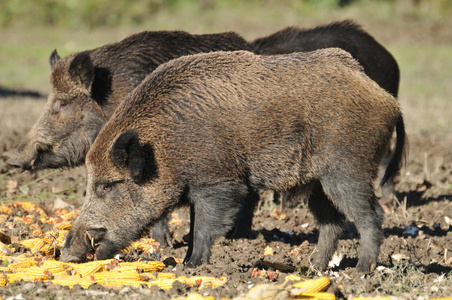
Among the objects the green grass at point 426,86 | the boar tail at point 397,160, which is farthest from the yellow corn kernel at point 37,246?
the green grass at point 426,86

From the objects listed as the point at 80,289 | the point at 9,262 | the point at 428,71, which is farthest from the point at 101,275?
the point at 428,71

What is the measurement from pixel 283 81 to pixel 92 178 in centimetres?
159

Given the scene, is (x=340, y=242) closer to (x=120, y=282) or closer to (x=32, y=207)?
(x=120, y=282)

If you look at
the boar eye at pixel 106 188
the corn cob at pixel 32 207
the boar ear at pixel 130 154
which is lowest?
the corn cob at pixel 32 207

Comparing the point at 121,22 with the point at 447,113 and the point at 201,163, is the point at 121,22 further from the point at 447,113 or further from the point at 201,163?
the point at 201,163

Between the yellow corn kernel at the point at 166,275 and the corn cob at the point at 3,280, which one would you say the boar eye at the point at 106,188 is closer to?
the yellow corn kernel at the point at 166,275

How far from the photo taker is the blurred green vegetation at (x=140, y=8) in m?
23.0

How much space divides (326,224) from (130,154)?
176 cm

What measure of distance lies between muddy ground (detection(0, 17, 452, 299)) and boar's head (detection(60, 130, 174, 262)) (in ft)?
1.61

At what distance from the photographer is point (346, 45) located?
293 inches

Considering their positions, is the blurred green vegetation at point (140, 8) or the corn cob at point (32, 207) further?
the blurred green vegetation at point (140, 8)

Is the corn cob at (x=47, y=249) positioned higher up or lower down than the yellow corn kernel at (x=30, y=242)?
lower down

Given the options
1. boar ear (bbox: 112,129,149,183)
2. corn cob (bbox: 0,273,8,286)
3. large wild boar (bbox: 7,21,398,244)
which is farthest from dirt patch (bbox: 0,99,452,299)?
boar ear (bbox: 112,129,149,183)

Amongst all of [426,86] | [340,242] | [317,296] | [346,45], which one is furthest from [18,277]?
[426,86]
